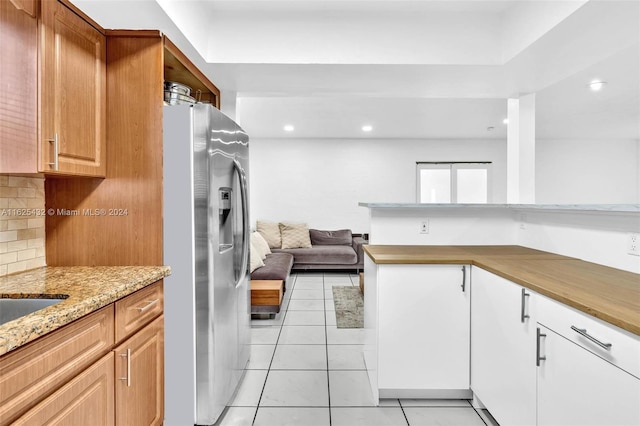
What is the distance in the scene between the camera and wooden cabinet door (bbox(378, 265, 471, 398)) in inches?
75.2

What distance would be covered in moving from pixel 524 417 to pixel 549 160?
669 cm

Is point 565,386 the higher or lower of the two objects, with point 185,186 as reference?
lower

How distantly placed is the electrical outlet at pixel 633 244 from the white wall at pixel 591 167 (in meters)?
5.85

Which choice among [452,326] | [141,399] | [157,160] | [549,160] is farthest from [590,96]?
[141,399]

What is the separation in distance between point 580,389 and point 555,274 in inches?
23.4

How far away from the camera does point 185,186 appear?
1.66 metres

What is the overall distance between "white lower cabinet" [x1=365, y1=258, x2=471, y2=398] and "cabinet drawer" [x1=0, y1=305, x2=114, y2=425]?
135 centimetres

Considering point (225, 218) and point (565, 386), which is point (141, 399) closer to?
point (225, 218)

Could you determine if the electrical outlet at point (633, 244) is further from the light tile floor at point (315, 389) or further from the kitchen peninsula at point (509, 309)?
the light tile floor at point (315, 389)

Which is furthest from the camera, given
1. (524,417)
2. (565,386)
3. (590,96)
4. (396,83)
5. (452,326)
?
(590,96)

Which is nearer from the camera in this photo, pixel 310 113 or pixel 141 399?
pixel 141 399

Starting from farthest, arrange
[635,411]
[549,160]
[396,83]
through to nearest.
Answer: [549,160] < [396,83] < [635,411]

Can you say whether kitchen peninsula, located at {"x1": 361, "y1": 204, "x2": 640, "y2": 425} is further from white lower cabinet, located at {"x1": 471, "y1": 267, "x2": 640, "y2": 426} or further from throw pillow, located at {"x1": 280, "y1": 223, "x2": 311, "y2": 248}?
throw pillow, located at {"x1": 280, "y1": 223, "x2": 311, "y2": 248}

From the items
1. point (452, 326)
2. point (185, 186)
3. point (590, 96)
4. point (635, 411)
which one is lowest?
point (452, 326)
